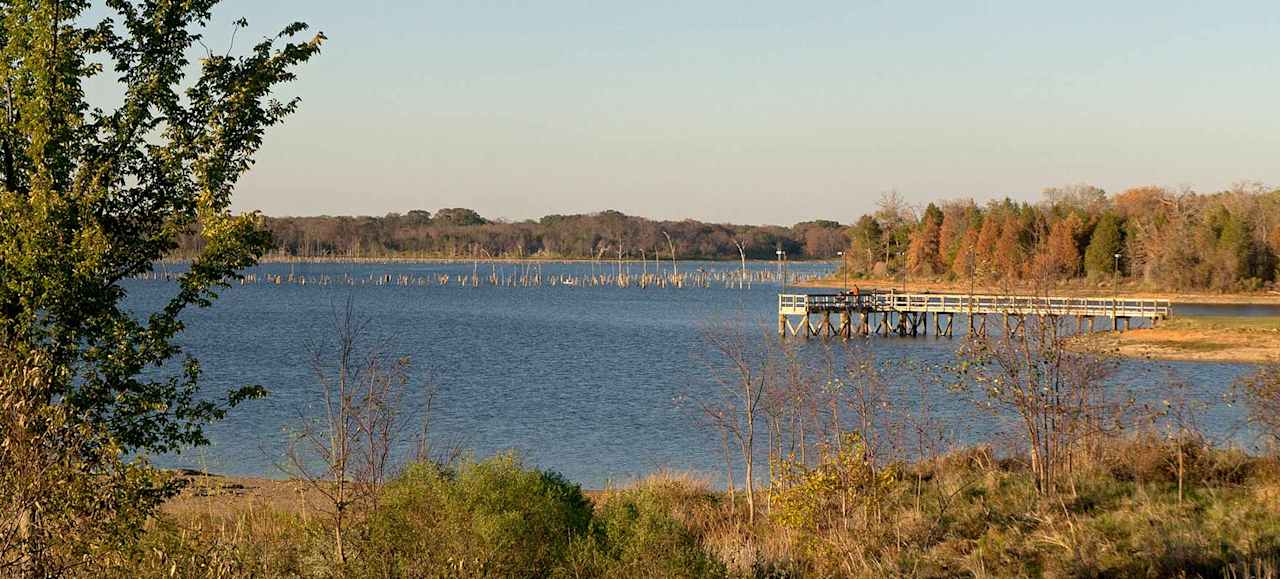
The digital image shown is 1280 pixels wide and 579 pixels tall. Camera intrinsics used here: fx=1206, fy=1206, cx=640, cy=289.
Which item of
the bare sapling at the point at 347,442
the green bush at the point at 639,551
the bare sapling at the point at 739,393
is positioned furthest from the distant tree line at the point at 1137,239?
the green bush at the point at 639,551

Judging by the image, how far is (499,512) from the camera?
10.3 meters

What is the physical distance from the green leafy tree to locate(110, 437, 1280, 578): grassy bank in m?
1.84

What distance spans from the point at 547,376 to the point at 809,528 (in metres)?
36.4

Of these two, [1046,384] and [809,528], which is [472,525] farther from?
[1046,384]

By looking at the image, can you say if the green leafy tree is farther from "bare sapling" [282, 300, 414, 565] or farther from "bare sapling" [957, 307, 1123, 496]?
"bare sapling" [957, 307, 1123, 496]

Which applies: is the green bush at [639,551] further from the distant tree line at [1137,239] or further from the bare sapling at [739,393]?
the distant tree line at [1137,239]

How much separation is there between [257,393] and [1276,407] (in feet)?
46.9

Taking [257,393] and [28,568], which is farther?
[257,393]

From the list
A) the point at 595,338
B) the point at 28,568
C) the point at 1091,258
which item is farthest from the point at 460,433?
the point at 1091,258

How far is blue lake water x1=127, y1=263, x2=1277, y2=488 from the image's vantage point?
29.9m

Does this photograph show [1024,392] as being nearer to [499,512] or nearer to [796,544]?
[796,544]

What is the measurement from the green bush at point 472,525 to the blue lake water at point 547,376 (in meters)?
5.47

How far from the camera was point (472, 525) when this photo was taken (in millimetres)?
10016

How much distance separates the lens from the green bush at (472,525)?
9.52 meters
